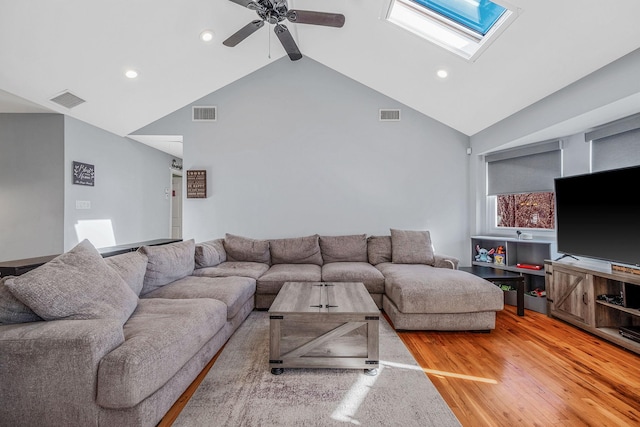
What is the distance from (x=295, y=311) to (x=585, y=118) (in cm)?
325

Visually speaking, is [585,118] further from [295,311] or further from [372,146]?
[295,311]

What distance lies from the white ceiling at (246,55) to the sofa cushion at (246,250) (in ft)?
6.80

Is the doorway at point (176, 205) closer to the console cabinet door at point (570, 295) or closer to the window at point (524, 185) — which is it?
the window at point (524, 185)

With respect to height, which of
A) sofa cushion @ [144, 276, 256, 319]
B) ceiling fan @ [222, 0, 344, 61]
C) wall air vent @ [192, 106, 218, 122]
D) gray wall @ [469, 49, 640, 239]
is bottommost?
sofa cushion @ [144, 276, 256, 319]

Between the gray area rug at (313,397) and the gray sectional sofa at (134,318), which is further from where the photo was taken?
the gray area rug at (313,397)

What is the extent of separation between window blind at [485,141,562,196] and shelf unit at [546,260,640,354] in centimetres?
116

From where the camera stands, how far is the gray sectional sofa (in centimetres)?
140

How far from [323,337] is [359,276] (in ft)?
4.78

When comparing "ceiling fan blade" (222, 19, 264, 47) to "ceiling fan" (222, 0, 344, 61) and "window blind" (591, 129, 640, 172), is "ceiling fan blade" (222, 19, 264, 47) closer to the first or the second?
"ceiling fan" (222, 0, 344, 61)

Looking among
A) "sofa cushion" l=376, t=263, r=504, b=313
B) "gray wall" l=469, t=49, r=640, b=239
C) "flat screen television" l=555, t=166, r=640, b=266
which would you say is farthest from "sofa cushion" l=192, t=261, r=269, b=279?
"flat screen television" l=555, t=166, r=640, b=266

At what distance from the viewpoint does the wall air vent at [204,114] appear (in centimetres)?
459

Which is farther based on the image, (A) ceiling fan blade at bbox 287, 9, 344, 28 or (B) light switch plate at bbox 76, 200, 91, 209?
(B) light switch plate at bbox 76, 200, 91, 209

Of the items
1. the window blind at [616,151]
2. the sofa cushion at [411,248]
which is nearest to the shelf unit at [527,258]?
the sofa cushion at [411,248]

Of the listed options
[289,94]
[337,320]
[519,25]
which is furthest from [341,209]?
[519,25]
